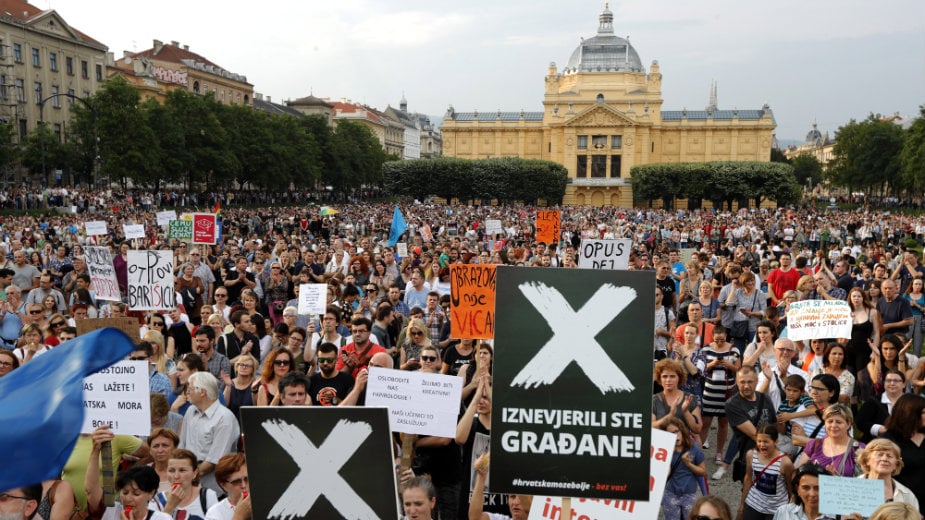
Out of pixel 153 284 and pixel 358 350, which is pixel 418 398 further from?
pixel 153 284

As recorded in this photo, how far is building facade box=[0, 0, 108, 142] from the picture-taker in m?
59.1

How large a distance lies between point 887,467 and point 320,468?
11.4 ft

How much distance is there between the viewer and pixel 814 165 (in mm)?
138375

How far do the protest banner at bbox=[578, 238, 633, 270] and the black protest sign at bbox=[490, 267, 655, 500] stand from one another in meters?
7.97

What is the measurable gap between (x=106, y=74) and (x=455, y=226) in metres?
51.9

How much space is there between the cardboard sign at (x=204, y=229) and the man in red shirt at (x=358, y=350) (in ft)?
30.7

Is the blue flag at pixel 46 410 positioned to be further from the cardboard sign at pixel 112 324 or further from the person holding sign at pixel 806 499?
the cardboard sign at pixel 112 324

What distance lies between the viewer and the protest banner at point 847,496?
4434 millimetres

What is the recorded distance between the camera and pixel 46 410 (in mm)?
Result: 2580

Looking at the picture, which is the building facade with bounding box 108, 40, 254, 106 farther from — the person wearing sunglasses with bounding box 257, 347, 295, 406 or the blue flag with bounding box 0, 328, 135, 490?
the blue flag with bounding box 0, 328, 135, 490

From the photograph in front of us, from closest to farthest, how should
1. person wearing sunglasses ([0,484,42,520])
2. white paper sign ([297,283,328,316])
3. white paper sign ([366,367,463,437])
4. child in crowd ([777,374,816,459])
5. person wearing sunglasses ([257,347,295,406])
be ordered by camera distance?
person wearing sunglasses ([0,484,42,520]), white paper sign ([366,367,463,437]), child in crowd ([777,374,816,459]), person wearing sunglasses ([257,347,295,406]), white paper sign ([297,283,328,316])

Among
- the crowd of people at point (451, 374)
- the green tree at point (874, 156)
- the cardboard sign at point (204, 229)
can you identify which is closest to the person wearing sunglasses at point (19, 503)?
the crowd of people at point (451, 374)

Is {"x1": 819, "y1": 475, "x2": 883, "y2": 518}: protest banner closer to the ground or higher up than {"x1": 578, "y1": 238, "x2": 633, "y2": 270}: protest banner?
closer to the ground

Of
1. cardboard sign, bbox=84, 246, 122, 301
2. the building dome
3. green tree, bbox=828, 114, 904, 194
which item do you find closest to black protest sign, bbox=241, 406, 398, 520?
cardboard sign, bbox=84, 246, 122, 301
